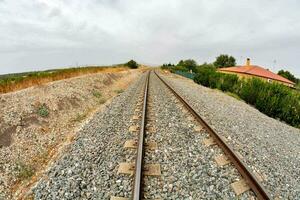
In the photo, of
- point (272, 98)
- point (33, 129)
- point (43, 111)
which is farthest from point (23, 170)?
point (272, 98)

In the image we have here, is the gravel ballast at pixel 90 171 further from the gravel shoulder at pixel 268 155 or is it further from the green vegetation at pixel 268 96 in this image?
the green vegetation at pixel 268 96

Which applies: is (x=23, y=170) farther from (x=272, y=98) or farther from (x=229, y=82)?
(x=229, y=82)

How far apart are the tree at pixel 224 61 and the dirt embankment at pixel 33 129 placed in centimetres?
10158

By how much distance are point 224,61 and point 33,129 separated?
107 metres

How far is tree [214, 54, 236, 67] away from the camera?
10119 centimetres

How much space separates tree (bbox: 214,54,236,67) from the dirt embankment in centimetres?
10158

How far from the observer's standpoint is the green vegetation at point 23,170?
4734 mm

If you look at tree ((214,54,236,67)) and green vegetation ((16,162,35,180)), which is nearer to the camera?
green vegetation ((16,162,35,180))

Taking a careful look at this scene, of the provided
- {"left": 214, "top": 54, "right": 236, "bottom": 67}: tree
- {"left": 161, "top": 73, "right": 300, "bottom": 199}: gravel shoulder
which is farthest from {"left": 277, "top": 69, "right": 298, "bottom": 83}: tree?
{"left": 161, "top": 73, "right": 300, "bottom": 199}: gravel shoulder

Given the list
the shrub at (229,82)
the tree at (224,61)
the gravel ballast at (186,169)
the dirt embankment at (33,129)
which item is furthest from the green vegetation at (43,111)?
the tree at (224,61)

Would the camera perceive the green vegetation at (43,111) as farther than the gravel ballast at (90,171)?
Yes

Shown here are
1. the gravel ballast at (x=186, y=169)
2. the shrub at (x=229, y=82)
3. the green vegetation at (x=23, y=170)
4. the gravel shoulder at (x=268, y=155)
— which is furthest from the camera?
the shrub at (x=229, y=82)

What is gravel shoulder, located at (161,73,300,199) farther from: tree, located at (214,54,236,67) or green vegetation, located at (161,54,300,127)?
tree, located at (214,54,236,67)

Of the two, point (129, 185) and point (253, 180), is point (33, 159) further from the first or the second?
point (253, 180)
